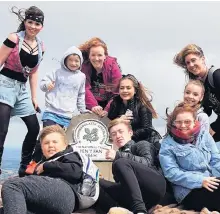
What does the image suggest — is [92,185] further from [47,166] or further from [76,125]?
[76,125]

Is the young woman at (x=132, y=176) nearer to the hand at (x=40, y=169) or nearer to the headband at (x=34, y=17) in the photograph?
the hand at (x=40, y=169)

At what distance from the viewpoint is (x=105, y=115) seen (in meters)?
7.45

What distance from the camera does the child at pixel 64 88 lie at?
718 centimetres

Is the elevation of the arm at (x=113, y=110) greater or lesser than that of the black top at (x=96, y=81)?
lesser

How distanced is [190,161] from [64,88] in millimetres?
2809

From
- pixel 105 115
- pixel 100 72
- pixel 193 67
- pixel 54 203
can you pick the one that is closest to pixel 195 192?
pixel 54 203

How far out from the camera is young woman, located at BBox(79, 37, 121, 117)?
7527 mm

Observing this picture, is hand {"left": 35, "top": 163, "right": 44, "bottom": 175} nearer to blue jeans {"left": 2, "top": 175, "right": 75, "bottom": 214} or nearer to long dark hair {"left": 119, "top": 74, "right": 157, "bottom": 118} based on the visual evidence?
blue jeans {"left": 2, "top": 175, "right": 75, "bottom": 214}

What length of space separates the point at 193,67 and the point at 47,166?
279 cm

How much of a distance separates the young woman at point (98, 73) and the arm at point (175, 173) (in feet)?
7.84

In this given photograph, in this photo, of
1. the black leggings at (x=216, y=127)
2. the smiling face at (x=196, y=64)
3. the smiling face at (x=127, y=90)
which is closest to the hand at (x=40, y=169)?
the smiling face at (x=127, y=90)

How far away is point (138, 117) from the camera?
21.9 feet

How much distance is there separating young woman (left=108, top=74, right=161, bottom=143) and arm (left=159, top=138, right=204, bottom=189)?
115 cm

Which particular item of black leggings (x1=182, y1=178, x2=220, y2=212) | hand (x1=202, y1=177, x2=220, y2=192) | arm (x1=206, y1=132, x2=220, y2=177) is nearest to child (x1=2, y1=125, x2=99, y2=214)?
black leggings (x1=182, y1=178, x2=220, y2=212)
